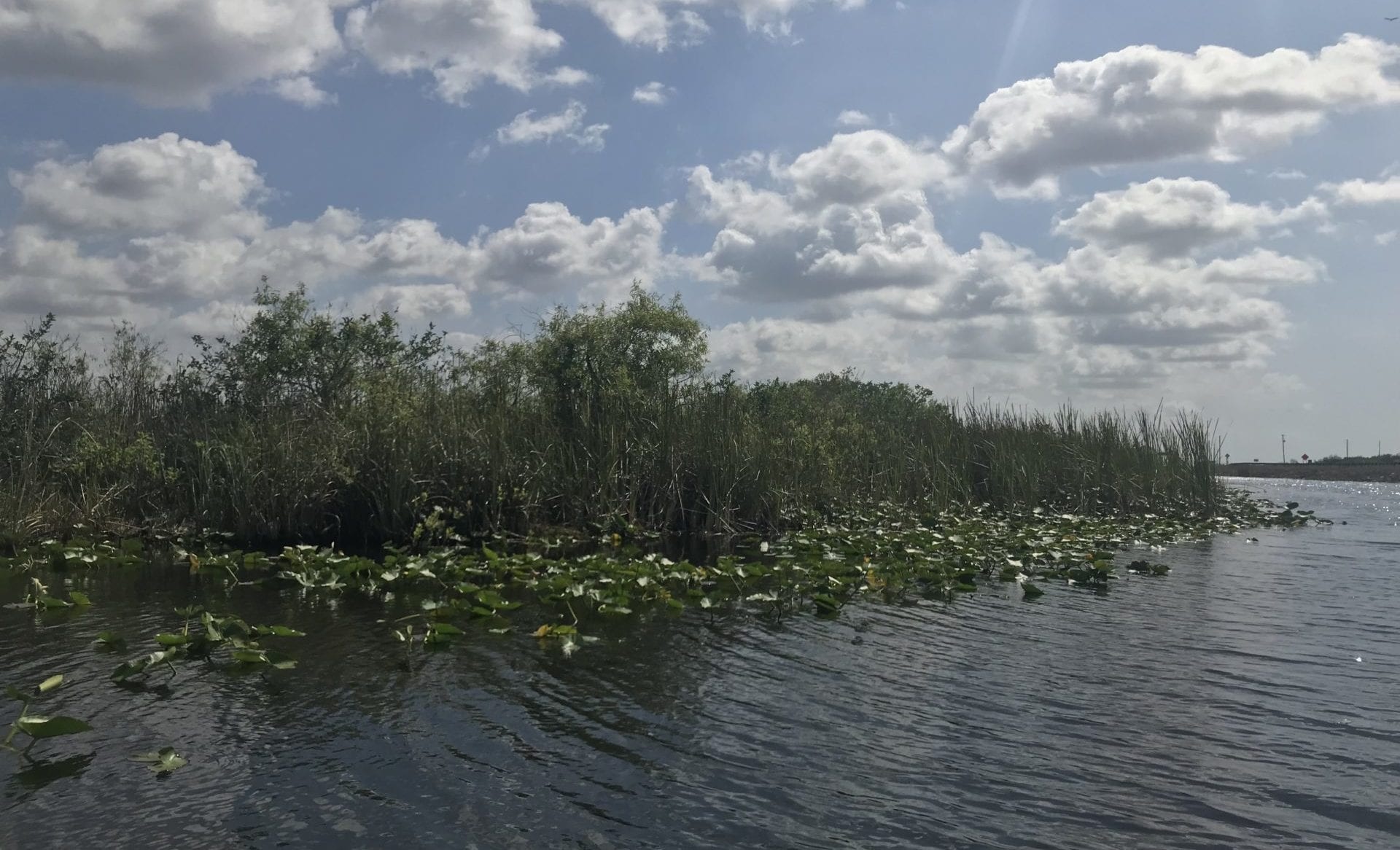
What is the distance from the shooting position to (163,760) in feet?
13.5

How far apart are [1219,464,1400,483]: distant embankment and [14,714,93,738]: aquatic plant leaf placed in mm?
49278

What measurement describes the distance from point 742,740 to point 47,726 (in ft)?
9.94

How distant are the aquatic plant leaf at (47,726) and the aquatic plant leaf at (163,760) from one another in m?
0.30

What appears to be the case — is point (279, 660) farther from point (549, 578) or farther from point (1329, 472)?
point (1329, 472)

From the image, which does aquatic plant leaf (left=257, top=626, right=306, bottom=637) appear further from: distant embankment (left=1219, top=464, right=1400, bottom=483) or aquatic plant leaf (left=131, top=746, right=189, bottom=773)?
distant embankment (left=1219, top=464, right=1400, bottom=483)

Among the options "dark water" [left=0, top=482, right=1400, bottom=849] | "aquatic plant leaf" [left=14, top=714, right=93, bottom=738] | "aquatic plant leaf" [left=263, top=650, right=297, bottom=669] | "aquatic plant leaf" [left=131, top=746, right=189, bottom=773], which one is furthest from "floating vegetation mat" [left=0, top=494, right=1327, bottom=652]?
"aquatic plant leaf" [left=131, top=746, right=189, bottom=773]

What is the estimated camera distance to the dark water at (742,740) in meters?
3.73

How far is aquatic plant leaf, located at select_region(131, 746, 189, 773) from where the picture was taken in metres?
4.11

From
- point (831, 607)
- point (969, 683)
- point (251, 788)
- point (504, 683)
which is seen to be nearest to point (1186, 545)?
point (831, 607)

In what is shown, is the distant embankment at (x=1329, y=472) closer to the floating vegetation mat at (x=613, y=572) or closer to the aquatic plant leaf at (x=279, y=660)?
the floating vegetation mat at (x=613, y=572)

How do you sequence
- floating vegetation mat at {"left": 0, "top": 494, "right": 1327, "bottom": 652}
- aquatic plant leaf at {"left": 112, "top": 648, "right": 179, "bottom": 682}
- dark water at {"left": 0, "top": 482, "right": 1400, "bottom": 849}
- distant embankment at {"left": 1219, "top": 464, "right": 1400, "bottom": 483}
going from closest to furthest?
dark water at {"left": 0, "top": 482, "right": 1400, "bottom": 849}
aquatic plant leaf at {"left": 112, "top": 648, "right": 179, "bottom": 682}
floating vegetation mat at {"left": 0, "top": 494, "right": 1327, "bottom": 652}
distant embankment at {"left": 1219, "top": 464, "right": 1400, "bottom": 483}

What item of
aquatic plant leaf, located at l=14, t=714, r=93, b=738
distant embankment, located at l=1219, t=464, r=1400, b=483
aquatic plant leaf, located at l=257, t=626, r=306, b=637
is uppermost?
distant embankment, located at l=1219, t=464, r=1400, b=483

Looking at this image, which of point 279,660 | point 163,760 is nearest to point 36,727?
point 163,760

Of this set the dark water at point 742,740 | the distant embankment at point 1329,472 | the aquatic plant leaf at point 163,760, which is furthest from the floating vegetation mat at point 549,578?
the distant embankment at point 1329,472
